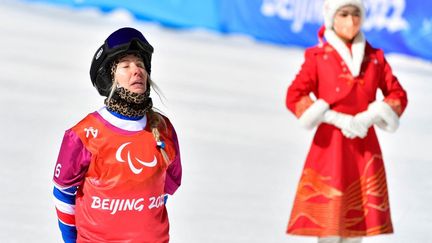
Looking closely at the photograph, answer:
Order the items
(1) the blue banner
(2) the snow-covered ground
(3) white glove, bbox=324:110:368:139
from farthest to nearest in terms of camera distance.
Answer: (1) the blue banner, (2) the snow-covered ground, (3) white glove, bbox=324:110:368:139

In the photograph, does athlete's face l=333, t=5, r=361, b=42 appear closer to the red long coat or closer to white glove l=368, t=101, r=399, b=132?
the red long coat

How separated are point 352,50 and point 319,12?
314 inches

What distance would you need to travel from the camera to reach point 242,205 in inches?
249

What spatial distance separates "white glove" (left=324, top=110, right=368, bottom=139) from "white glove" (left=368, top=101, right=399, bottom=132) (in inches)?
3.1

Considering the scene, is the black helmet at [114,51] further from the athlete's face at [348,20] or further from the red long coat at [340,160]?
the athlete's face at [348,20]

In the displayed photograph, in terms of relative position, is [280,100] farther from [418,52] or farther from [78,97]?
[418,52]

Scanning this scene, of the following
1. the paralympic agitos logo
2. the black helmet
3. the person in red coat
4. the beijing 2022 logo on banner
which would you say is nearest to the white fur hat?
the person in red coat

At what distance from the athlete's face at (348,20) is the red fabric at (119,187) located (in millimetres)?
1205

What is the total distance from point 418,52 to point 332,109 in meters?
7.83

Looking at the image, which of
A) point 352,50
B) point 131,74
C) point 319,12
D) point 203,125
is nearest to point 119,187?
point 131,74

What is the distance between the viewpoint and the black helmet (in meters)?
3.90

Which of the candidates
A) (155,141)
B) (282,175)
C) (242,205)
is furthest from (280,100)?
(155,141)

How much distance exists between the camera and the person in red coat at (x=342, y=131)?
4805mm

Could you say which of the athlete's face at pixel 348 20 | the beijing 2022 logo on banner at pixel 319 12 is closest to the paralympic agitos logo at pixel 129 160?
the athlete's face at pixel 348 20
